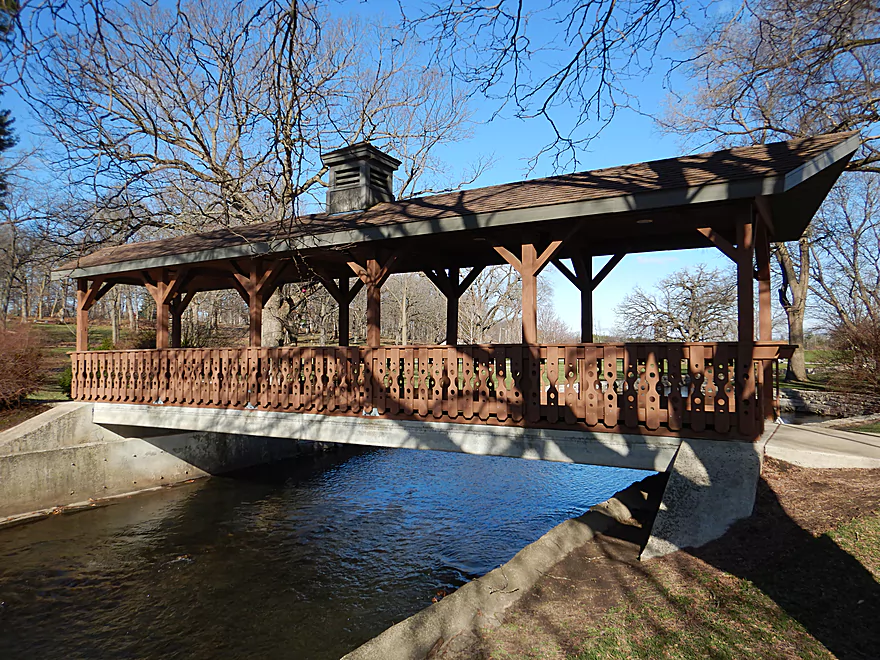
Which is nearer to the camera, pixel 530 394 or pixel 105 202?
pixel 105 202

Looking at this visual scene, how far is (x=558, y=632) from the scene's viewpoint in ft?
12.4

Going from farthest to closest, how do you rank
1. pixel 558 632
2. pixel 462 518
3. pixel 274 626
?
pixel 462 518
pixel 274 626
pixel 558 632

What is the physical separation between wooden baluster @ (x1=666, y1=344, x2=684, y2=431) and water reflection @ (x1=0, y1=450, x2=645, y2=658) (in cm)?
312

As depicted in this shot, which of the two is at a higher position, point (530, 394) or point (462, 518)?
point (530, 394)

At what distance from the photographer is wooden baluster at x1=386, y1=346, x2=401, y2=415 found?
25.0 ft

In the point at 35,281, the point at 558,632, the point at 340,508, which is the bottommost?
the point at 340,508

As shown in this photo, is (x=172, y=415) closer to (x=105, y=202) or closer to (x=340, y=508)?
(x=340, y=508)

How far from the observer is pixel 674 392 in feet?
19.0

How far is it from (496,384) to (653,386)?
6.81 feet

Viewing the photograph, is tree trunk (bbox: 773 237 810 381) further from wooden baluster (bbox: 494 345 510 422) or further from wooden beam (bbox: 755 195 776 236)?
wooden baluster (bbox: 494 345 510 422)

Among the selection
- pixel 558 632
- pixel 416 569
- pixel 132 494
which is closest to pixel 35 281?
pixel 132 494

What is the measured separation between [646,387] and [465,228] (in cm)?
298

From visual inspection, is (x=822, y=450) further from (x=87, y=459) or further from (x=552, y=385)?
(x=87, y=459)

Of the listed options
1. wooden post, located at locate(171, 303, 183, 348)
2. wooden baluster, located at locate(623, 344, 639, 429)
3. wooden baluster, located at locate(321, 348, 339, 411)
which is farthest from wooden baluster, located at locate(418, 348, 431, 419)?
wooden post, located at locate(171, 303, 183, 348)
